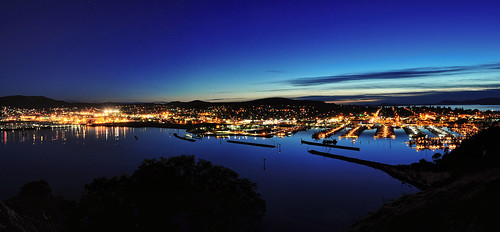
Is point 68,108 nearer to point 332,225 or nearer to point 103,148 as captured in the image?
point 103,148

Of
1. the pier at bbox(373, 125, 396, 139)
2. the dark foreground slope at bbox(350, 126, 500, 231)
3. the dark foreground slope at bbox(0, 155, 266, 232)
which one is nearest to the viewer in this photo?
the dark foreground slope at bbox(350, 126, 500, 231)

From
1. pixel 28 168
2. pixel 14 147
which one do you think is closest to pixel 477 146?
pixel 28 168

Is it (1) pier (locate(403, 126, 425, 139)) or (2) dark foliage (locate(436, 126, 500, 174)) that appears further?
(1) pier (locate(403, 126, 425, 139))

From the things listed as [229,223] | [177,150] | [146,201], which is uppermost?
[146,201]

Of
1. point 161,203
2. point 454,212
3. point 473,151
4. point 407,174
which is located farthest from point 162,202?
point 473,151

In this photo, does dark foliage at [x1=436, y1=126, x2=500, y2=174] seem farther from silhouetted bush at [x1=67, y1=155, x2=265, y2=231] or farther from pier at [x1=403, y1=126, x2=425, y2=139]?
pier at [x1=403, y1=126, x2=425, y2=139]

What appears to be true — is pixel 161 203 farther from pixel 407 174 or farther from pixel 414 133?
pixel 414 133

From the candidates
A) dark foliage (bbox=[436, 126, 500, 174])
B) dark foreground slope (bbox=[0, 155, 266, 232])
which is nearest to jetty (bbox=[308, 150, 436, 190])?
dark foliage (bbox=[436, 126, 500, 174])

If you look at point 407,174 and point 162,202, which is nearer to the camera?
point 162,202
